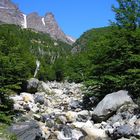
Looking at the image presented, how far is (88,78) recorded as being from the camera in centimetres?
2831

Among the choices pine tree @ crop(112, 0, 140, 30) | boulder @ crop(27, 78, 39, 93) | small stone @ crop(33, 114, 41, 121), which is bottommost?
small stone @ crop(33, 114, 41, 121)

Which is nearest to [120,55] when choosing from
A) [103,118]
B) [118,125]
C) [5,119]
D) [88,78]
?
[88,78]

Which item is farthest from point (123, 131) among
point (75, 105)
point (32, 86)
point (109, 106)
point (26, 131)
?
point (32, 86)

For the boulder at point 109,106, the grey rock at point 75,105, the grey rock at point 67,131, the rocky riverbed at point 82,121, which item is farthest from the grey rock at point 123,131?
the grey rock at point 75,105

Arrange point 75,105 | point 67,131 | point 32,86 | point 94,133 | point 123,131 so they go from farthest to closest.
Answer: point 32,86 → point 75,105 → point 67,131 → point 94,133 → point 123,131

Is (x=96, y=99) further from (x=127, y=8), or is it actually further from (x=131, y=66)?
(x=127, y=8)

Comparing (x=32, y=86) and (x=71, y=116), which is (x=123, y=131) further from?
(x=32, y=86)

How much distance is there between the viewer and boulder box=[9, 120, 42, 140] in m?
17.1

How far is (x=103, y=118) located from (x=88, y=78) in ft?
23.0

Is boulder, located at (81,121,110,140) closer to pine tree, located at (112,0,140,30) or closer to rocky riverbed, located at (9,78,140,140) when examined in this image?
rocky riverbed, located at (9,78,140,140)

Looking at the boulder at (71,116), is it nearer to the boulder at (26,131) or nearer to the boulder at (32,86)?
the boulder at (26,131)

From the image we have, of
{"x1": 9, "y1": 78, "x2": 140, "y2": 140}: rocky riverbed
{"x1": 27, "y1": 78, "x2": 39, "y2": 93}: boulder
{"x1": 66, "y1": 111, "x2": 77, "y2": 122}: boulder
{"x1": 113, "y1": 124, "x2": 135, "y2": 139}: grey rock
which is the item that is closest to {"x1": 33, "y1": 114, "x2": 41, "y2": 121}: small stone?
{"x1": 9, "y1": 78, "x2": 140, "y2": 140}: rocky riverbed

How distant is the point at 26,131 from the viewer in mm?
17531

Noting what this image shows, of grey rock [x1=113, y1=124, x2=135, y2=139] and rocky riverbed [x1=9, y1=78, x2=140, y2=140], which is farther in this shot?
rocky riverbed [x1=9, y1=78, x2=140, y2=140]
